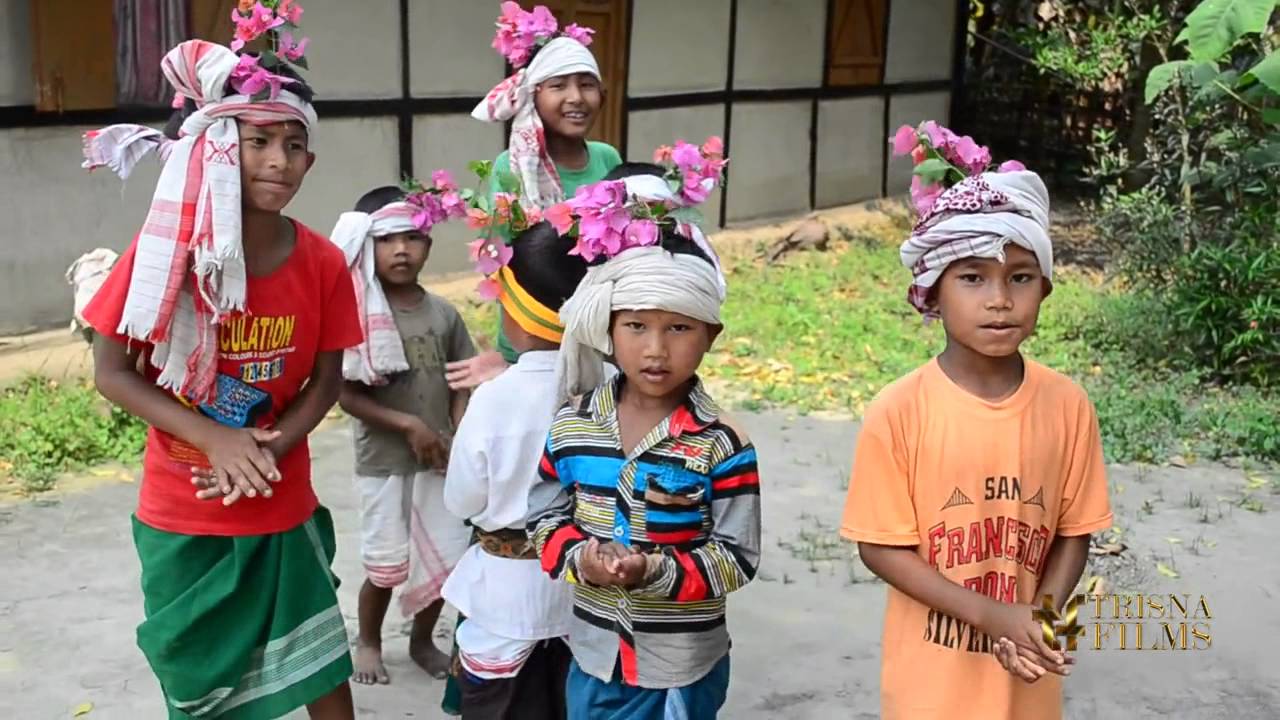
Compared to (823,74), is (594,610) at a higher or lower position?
lower

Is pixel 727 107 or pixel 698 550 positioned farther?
pixel 727 107

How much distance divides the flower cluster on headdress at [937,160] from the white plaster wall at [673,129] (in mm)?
7956

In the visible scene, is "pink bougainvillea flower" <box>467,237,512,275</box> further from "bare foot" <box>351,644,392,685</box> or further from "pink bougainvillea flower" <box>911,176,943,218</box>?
"bare foot" <box>351,644,392,685</box>

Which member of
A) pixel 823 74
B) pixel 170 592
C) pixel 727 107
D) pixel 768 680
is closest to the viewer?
pixel 170 592

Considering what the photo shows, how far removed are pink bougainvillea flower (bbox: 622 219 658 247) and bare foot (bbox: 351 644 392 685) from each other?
5.79 ft

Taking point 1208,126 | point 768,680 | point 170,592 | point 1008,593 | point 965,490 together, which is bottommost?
point 768,680

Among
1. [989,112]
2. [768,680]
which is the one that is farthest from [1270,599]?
[989,112]

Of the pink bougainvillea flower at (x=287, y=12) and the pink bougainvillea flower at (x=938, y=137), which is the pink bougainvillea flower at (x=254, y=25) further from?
the pink bougainvillea flower at (x=938, y=137)

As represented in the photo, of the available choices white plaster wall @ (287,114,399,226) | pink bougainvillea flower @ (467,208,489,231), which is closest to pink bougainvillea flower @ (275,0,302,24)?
pink bougainvillea flower @ (467,208,489,231)

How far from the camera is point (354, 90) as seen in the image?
8.73 meters

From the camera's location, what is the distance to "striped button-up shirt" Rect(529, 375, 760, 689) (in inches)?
104

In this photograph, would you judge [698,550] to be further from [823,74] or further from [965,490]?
[823,74]

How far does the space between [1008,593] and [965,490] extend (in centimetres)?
21

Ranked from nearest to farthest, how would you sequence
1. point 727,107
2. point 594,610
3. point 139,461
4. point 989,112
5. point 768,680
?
point 594,610
point 768,680
point 139,461
point 727,107
point 989,112
